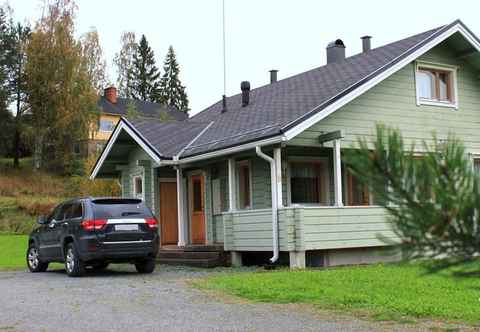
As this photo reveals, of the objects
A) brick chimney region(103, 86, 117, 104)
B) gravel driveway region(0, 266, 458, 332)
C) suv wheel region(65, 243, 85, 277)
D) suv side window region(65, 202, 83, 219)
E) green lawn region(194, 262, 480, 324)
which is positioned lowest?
gravel driveway region(0, 266, 458, 332)

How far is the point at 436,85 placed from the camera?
56.3 ft

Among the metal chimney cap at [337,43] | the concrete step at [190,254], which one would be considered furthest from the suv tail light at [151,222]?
the metal chimney cap at [337,43]

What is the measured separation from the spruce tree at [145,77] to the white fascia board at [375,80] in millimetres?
58849

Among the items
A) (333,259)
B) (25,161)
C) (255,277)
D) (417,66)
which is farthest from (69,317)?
(25,161)

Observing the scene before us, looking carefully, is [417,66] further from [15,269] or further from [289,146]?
[15,269]

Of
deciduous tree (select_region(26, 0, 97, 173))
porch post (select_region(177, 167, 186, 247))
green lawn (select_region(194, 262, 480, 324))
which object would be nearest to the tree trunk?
deciduous tree (select_region(26, 0, 97, 173))

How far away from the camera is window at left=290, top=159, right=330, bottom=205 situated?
1669cm

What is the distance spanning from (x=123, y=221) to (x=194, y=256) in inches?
133

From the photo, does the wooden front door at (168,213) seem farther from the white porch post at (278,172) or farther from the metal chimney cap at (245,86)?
the white porch post at (278,172)

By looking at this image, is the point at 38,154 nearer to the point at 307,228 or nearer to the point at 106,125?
the point at 106,125

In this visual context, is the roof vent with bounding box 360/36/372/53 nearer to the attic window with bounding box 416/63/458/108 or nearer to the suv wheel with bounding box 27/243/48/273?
the attic window with bounding box 416/63/458/108

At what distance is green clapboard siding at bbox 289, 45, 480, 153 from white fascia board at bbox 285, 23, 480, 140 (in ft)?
1.91

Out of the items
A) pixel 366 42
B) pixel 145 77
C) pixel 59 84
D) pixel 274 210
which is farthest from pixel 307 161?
pixel 145 77

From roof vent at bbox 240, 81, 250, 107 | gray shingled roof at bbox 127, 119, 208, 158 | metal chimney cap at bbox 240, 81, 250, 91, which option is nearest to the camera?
gray shingled roof at bbox 127, 119, 208, 158
